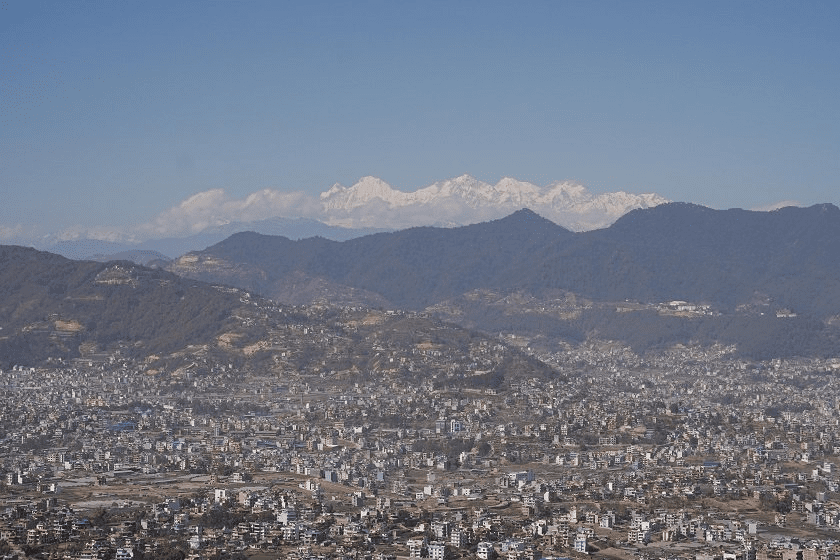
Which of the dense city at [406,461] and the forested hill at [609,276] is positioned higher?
the forested hill at [609,276]

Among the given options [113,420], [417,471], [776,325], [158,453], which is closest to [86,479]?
[158,453]

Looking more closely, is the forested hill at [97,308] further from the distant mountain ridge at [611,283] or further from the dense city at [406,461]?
the distant mountain ridge at [611,283]

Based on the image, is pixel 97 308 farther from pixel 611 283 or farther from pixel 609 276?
pixel 609 276

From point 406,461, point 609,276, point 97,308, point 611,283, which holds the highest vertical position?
point 609,276

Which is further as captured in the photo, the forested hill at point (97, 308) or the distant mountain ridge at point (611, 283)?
the distant mountain ridge at point (611, 283)

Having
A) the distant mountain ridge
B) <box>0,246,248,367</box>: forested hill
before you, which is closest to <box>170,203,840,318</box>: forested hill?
the distant mountain ridge

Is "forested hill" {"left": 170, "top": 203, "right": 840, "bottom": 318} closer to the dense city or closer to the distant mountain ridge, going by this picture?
the distant mountain ridge

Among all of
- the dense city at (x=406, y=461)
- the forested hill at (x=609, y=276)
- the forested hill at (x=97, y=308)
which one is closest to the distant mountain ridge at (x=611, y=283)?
the forested hill at (x=609, y=276)

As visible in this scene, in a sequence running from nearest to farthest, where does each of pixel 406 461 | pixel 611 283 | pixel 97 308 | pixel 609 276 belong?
pixel 406 461 < pixel 97 308 < pixel 611 283 < pixel 609 276

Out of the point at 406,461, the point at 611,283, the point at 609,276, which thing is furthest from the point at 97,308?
the point at 609,276

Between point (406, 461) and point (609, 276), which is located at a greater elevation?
point (609, 276)

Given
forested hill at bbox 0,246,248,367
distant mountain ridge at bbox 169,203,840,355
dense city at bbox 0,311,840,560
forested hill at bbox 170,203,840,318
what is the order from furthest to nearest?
forested hill at bbox 170,203,840,318 → distant mountain ridge at bbox 169,203,840,355 → forested hill at bbox 0,246,248,367 → dense city at bbox 0,311,840,560

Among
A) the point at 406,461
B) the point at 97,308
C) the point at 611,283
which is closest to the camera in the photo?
the point at 406,461
